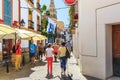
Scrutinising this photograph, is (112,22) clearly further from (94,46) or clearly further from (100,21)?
(94,46)

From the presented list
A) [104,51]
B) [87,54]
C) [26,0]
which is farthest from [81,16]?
[26,0]

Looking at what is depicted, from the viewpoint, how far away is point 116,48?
11.7m

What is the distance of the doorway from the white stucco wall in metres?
0.21

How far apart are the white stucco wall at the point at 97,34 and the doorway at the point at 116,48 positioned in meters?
0.21

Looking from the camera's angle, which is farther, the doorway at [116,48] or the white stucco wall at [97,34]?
the doorway at [116,48]

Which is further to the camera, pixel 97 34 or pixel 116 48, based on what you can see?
pixel 97 34

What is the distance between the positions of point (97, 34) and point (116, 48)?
3.42ft

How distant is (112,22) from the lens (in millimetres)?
11016

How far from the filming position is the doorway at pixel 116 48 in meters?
11.6

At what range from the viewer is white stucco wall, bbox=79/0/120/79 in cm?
1126

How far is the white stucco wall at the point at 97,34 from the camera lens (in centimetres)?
1126

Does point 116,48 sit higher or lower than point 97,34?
lower

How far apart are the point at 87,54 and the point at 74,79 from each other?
5.14 ft

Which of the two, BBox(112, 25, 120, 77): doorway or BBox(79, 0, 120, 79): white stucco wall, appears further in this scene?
BBox(112, 25, 120, 77): doorway
